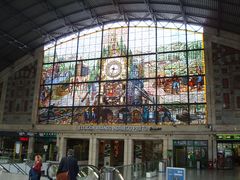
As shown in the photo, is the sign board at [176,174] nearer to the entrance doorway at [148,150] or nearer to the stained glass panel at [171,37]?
the entrance doorway at [148,150]

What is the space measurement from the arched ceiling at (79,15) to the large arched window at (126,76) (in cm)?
153

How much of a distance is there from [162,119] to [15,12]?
2108 cm

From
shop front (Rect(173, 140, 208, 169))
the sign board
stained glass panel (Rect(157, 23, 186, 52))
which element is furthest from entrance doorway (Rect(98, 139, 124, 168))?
the sign board

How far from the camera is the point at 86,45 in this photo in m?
40.2

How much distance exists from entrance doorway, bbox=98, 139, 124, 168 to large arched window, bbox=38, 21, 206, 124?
4.67 m

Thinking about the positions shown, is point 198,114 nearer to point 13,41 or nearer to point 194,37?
point 194,37

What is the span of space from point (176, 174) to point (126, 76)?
25.8 metres

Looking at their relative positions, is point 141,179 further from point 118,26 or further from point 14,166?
point 118,26

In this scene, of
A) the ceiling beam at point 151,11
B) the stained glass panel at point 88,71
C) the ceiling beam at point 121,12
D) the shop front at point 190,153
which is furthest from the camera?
the stained glass panel at point 88,71

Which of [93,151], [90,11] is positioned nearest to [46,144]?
[93,151]

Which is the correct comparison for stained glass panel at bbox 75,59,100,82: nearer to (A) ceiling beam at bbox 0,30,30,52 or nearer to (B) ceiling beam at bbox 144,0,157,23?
(A) ceiling beam at bbox 0,30,30,52

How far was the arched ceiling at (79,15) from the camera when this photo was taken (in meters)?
31.2

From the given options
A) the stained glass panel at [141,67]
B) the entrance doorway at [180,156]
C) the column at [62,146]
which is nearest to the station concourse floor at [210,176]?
the entrance doorway at [180,156]

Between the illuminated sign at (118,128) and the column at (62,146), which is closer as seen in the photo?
the illuminated sign at (118,128)
